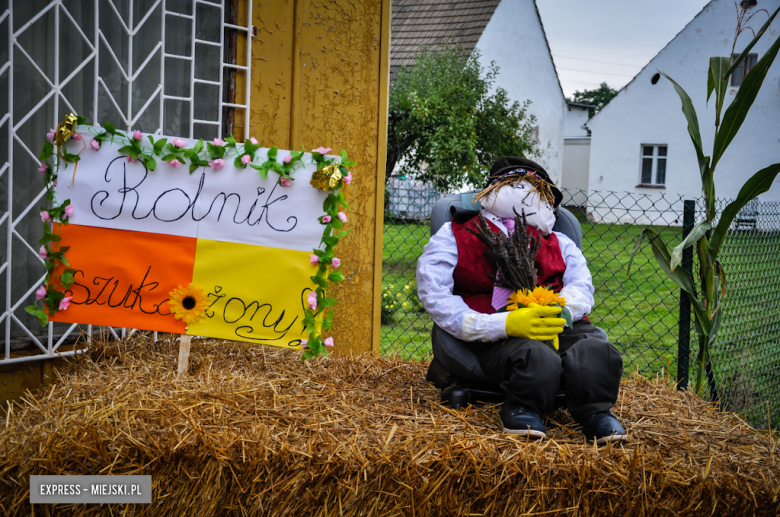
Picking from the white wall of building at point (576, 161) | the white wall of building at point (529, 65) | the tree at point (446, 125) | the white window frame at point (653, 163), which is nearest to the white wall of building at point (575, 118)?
the white wall of building at point (576, 161)

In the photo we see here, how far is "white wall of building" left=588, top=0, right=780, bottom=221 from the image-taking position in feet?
48.9

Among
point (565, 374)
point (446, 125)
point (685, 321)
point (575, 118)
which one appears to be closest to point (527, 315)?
point (565, 374)

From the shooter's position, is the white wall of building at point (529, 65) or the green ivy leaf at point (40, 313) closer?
the green ivy leaf at point (40, 313)

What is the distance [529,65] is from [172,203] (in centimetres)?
1567

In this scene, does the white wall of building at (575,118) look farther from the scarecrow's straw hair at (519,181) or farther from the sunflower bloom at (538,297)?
the sunflower bloom at (538,297)

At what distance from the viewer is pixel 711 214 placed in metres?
3.12

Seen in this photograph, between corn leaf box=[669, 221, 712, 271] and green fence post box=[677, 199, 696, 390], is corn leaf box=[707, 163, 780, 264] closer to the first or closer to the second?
corn leaf box=[669, 221, 712, 271]

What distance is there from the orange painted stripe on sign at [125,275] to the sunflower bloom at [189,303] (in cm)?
3

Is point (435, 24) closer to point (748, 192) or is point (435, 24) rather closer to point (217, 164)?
point (748, 192)

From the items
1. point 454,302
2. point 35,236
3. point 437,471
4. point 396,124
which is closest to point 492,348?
point 454,302

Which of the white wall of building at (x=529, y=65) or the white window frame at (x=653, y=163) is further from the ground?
the white wall of building at (x=529, y=65)

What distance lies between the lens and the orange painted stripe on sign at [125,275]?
254cm

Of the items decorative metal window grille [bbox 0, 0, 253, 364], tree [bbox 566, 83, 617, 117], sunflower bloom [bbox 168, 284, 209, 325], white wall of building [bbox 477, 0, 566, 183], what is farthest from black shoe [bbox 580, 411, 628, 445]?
tree [bbox 566, 83, 617, 117]

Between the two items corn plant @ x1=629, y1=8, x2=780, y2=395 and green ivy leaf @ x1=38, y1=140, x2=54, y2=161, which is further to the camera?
corn plant @ x1=629, y1=8, x2=780, y2=395
